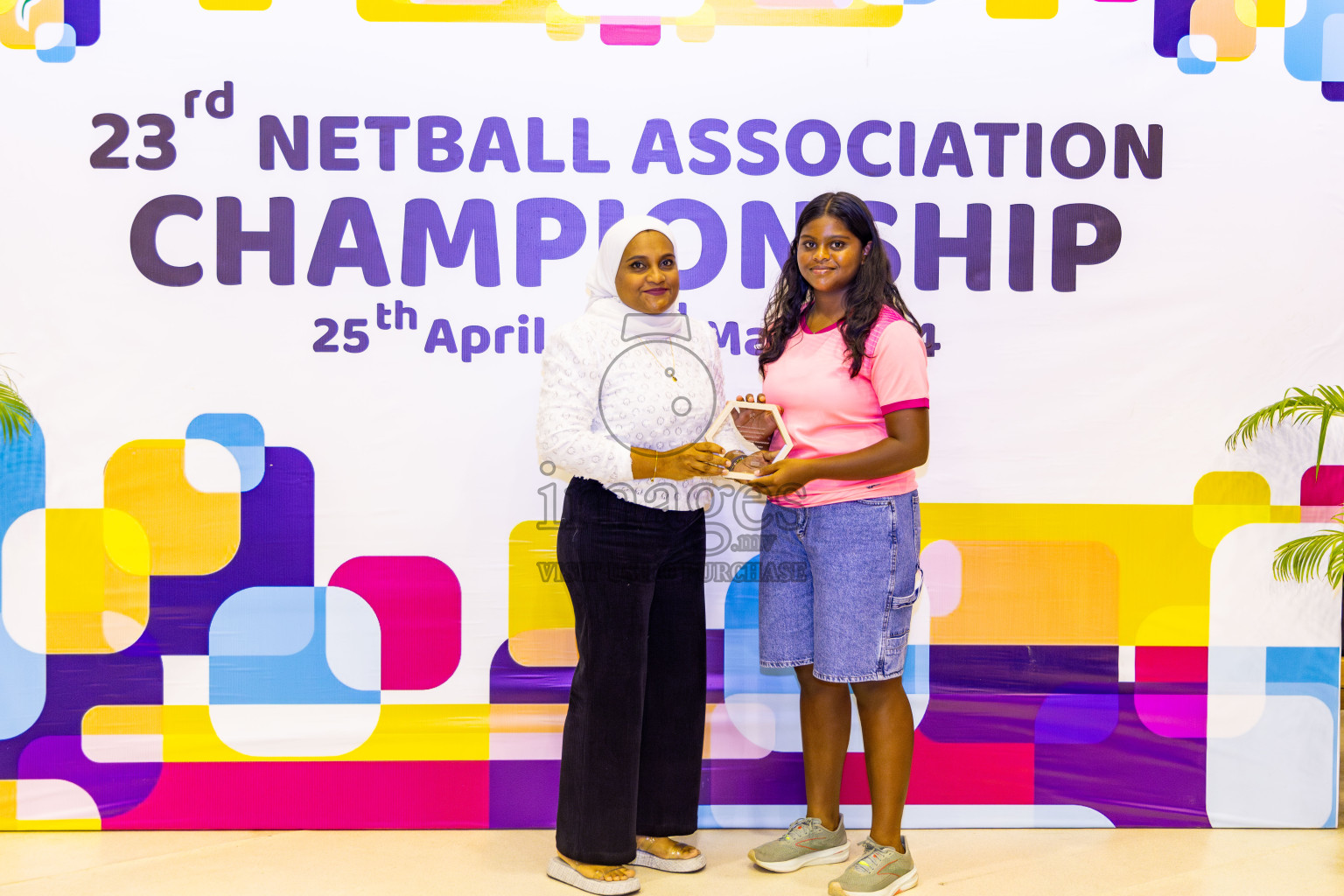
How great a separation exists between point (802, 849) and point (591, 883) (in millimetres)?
583

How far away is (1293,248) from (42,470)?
382 centimetres

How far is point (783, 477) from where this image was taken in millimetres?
2400

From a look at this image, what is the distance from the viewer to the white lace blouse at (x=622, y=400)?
2.41 m

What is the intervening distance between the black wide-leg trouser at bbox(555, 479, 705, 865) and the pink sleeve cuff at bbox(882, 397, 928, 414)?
566 mm

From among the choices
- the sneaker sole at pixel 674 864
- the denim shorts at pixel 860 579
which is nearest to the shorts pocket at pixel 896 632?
the denim shorts at pixel 860 579

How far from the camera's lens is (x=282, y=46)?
2.92 meters

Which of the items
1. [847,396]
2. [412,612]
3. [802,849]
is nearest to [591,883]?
[802,849]

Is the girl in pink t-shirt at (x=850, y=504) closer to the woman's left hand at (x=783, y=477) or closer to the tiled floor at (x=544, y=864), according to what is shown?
the woman's left hand at (x=783, y=477)

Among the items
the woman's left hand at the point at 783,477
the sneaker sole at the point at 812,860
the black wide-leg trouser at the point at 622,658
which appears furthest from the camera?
the sneaker sole at the point at 812,860

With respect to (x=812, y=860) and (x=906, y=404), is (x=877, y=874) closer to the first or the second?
(x=812, y=860)

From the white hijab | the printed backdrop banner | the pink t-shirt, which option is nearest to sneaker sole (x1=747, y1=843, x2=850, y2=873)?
the printed backdrop banner

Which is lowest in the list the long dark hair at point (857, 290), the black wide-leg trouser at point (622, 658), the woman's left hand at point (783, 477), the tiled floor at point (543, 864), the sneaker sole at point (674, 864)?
the tiled floor at point (543, 864)

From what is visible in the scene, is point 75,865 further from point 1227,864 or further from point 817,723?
point 1227,864

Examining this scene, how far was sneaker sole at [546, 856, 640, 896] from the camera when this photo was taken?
99.4 inches
